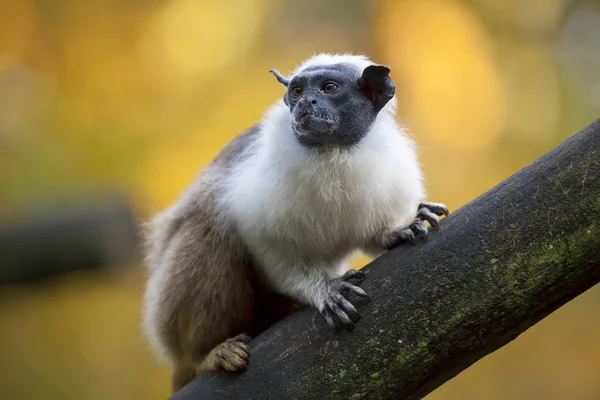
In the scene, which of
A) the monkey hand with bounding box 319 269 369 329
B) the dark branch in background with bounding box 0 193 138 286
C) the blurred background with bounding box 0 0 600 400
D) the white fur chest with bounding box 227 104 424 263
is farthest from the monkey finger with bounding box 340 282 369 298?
the blurred background with bounding box 0 0 600 400

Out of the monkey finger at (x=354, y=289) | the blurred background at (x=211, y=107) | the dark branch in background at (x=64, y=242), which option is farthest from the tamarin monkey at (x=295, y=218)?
the blurred background at (x=211, y=107)

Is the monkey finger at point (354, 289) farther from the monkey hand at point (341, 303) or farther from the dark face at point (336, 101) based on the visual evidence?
the dark face at point (336, 101)

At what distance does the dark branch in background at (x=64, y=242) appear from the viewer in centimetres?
384

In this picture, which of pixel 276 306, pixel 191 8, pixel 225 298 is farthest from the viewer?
pixel 191 8

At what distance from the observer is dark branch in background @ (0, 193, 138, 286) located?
3836 mm

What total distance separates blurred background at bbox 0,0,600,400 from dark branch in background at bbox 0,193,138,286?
56 centimetres

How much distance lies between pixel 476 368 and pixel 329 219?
269cm

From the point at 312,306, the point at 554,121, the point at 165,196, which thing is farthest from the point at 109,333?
the point at 554,121

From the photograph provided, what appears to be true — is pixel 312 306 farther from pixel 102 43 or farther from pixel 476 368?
pixel 102 43

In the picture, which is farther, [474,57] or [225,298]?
[474,57]

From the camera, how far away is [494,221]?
2141mm

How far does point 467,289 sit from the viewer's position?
2.09 meters

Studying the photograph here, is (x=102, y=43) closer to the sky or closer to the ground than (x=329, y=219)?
closer to the sky

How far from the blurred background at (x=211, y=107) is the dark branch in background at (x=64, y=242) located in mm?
562
